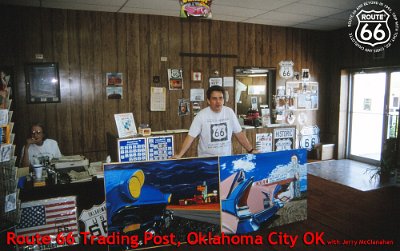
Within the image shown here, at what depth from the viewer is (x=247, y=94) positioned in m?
6.67

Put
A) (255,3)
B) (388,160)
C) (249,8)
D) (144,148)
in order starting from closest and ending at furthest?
(144,148) → (255,3) → (249,8) → (388,160)

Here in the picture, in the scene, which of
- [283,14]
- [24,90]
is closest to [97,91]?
[24,90]

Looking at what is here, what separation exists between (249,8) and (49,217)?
443cm

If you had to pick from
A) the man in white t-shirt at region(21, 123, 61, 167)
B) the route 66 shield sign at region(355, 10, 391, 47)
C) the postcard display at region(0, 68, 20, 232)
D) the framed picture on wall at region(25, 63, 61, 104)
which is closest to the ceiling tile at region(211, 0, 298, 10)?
the route 66 shield sign at region(355, 10, 391, 47)

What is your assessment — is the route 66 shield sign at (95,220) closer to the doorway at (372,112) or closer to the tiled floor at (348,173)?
the tiled floor at (348,173)

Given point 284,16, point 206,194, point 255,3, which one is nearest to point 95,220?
point 206,194

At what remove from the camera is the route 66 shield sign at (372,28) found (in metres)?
5.53

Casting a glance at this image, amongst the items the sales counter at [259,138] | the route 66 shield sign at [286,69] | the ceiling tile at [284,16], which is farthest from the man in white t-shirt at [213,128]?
the route 66 shield sign at [286,69]

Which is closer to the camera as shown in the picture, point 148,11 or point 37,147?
point 37,147

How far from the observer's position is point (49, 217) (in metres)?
2.54

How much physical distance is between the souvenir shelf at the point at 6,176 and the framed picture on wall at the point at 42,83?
263cm

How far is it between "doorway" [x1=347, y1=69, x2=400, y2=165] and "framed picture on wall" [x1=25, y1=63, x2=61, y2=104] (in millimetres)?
6584

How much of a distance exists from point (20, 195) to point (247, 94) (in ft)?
16.8

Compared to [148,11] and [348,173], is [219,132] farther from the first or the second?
[348,173]
